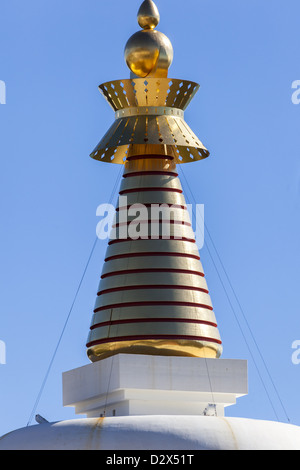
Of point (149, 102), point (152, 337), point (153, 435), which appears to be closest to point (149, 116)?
point (149, 102)

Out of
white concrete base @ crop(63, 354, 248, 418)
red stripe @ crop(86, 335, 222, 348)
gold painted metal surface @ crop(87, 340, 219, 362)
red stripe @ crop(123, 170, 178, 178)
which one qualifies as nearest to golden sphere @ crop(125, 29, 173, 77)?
red stripe @ crop(123, 170, 178, 178)

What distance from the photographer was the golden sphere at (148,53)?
1258 inches

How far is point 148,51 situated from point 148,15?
3.51 feet

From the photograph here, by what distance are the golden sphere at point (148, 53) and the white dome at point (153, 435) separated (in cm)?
920

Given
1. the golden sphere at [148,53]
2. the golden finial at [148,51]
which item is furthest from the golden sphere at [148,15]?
the golden sphere at [148,53]

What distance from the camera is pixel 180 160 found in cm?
3269

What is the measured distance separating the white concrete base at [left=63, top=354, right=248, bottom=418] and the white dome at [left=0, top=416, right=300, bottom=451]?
1.59 metres

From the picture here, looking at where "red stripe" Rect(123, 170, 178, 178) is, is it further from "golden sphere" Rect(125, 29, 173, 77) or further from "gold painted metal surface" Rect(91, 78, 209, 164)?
"golden sphere" Rect(125, 29, 173, 77)

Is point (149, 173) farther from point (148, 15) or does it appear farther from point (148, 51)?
point (148, 15)

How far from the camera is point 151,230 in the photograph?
31047 millimetres

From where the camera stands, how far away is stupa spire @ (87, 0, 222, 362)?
3005 centimetres

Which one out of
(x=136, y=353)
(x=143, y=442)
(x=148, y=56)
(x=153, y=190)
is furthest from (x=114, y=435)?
(x=148, y=56)

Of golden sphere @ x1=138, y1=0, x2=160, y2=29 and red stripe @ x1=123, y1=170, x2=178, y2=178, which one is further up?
golden sphere @ x1=138, y1=0, x2=160, y2=29
